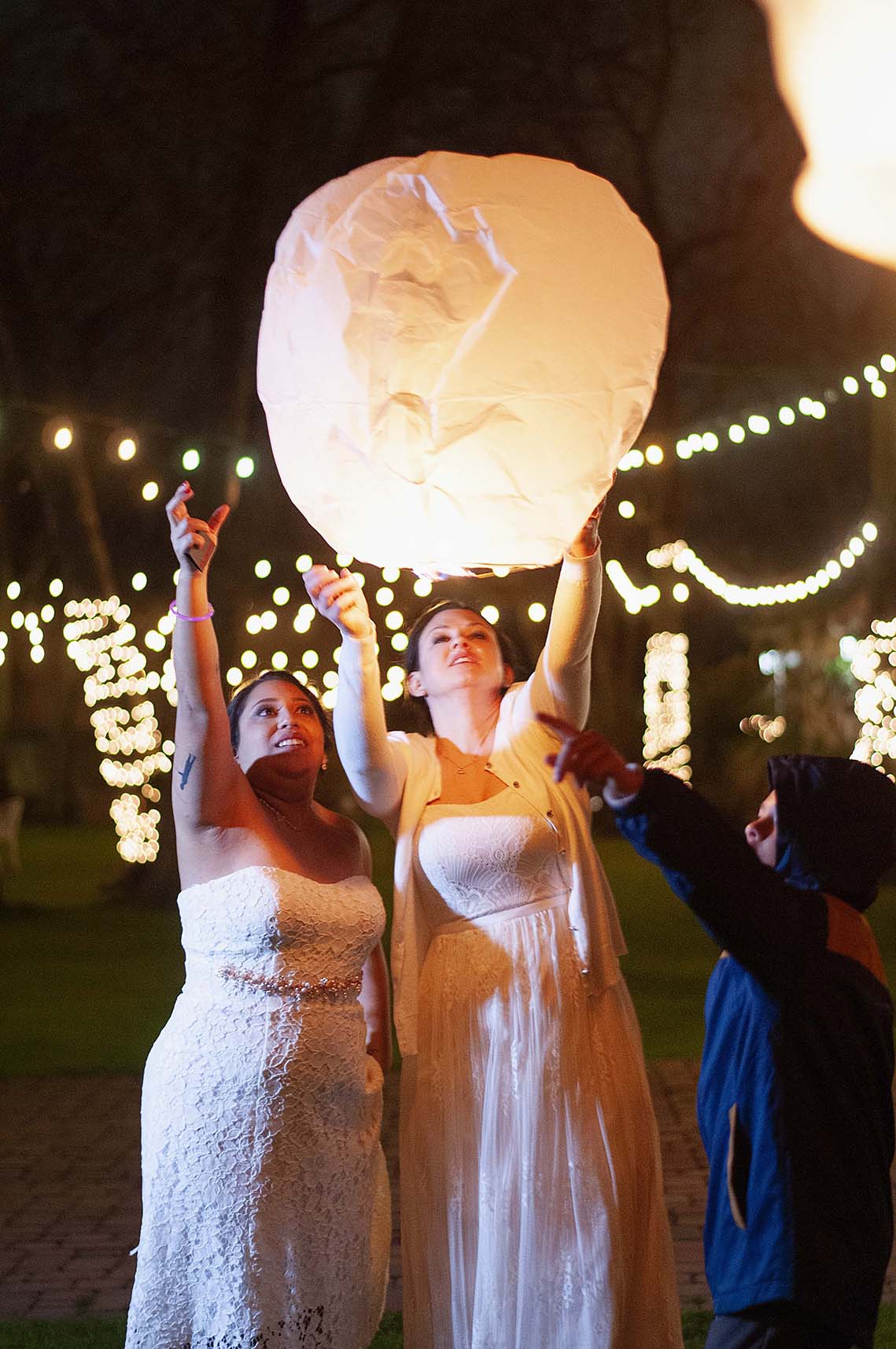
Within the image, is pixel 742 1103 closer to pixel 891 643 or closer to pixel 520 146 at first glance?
pixel 520 146

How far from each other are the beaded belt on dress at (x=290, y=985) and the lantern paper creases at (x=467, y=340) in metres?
1.05

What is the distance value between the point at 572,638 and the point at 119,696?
921cm

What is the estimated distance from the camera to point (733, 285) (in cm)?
1268

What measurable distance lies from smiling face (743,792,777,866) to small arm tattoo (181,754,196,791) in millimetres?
1290

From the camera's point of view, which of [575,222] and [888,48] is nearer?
[575,222]

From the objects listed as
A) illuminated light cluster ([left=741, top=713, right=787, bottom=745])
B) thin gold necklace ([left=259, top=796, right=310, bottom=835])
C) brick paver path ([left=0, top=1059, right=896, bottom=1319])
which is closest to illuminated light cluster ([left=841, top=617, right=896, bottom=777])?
brick paver path ([left=0, top=1059, right=896, bottom=1319])

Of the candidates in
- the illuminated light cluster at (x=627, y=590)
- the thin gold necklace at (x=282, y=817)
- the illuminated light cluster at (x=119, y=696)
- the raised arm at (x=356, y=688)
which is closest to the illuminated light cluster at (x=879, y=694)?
the illuminated light cluster at (x=627, y=590)

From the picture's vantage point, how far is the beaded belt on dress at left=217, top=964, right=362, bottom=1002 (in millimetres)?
3264

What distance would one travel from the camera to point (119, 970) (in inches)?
456

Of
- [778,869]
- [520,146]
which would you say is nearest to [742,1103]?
[778,869]

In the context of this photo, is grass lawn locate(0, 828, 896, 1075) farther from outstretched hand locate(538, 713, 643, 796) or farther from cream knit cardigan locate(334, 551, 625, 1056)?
outstretched hand locate(538, 713, 643, 796)

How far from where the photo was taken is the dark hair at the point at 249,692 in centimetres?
365

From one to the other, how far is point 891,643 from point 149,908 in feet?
25.4

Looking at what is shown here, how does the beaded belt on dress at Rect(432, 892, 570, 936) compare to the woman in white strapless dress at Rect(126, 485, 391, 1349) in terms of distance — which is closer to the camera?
the woman in white strapless dress at Rect(126, 485, 391, 1349)
